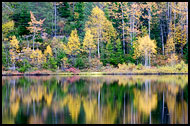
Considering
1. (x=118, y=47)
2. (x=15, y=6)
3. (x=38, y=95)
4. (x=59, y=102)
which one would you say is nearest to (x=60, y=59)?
(x=118, y=47)

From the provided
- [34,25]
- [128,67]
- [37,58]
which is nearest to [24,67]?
[37,58]

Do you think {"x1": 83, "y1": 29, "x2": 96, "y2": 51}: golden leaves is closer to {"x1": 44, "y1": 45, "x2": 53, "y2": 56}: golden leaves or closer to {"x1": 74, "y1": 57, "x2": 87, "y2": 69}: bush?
{"x1": 74, "y1": 57, "x2": 87, "y2": 69}: bush

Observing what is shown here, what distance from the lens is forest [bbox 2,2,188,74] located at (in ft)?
150

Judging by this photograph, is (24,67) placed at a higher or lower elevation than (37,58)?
lower

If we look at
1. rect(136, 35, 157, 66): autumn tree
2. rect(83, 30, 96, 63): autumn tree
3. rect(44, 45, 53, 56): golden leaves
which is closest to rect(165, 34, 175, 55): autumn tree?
rect(136, 35, 157, 66): autumn tree

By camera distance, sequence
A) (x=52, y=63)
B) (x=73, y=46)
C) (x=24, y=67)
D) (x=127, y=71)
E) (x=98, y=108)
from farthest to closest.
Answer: (x=73, y=46) → (x=52, y=63) → (x=24, y=67) → (x=127, y=71) → (x=98, y=108)

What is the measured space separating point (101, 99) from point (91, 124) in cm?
641

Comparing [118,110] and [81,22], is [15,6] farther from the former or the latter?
[118,110]

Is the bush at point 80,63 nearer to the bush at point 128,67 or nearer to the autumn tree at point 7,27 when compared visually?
the bush at point 128,67

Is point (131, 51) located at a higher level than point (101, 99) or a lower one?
higher

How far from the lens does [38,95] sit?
20250 mm

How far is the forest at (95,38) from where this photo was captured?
45.7m

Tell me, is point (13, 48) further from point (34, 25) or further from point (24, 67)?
point (34, 25)

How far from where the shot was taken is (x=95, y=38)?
5019cm
